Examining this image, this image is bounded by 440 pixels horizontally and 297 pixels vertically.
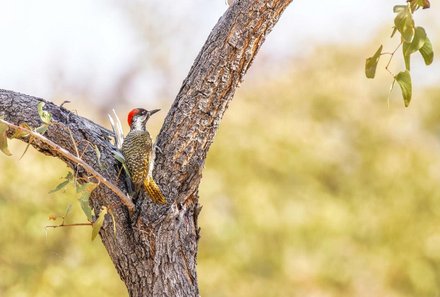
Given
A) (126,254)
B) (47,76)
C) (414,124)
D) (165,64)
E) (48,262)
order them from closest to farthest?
(126,254), (48,262), (414,124), (47,76), (165,64)

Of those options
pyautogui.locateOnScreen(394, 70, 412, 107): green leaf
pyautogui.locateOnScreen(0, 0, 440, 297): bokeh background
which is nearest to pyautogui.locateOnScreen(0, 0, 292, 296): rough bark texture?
pyautogui.locateOnScreen(394, 70, 412, 107): green leaf

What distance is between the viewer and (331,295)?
30.6ft

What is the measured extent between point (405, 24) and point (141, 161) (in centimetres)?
102

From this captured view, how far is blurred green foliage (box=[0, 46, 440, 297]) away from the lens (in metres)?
8.86

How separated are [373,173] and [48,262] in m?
4.17

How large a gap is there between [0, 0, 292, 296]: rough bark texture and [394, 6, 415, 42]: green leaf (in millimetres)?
737

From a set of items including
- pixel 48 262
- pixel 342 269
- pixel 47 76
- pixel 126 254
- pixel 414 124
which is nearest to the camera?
pixel 126 254

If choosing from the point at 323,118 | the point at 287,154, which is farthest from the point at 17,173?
the point at 323,118

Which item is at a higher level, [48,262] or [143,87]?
[143,87]

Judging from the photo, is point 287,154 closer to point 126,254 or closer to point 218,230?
point 218,230

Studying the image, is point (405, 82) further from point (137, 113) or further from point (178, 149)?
point (137, 113)

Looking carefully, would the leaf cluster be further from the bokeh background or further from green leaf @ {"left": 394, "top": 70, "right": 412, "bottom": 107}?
the bokeh background

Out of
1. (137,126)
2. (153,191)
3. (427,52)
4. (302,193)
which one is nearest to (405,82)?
(427,52)

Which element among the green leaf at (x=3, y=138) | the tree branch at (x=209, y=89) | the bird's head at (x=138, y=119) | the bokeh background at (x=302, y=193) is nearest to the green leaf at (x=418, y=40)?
the tree branch at (x=209, y=89)
